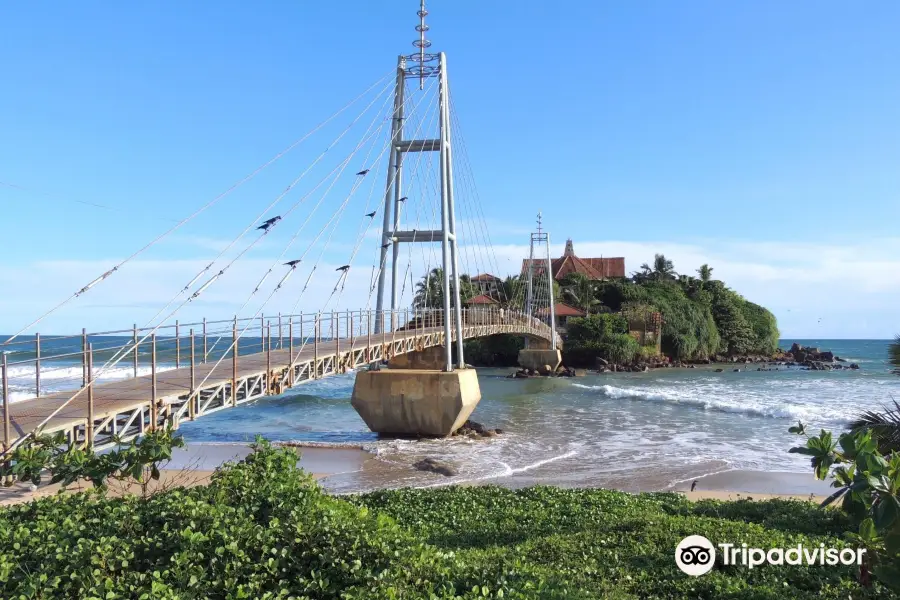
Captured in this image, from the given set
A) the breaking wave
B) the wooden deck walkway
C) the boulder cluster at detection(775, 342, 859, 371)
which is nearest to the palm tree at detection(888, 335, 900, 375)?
the wooden deck walkway

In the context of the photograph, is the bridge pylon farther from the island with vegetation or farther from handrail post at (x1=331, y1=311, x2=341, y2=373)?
the island with vegetation

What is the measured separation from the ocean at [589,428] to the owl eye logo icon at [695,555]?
6.33 metres

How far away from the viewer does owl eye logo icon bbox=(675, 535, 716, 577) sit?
6.21m

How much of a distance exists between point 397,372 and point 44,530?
15.2 metres

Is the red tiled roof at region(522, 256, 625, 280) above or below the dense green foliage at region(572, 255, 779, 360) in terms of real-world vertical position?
above

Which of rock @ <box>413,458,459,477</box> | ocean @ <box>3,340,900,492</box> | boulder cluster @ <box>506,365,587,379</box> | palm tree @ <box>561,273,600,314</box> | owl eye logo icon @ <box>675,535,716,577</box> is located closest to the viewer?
owl eye logo icon @ <box>675,535,716,577</box>

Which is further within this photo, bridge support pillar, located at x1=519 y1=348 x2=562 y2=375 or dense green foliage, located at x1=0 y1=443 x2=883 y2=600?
bridge support pillar, located at x1=519 y1=348 x2=562 y2=375

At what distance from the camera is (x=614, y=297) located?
60625 mm

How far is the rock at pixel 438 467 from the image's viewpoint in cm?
→ 1555

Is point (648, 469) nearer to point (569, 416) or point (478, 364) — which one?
point (569, 416)

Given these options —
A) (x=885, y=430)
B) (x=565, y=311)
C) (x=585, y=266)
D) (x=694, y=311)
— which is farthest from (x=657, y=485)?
(x=585, y=266)

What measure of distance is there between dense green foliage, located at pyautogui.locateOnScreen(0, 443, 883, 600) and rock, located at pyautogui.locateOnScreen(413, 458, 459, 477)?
762cm

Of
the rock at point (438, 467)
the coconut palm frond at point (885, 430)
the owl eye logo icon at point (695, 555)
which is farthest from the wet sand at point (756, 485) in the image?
the owl eye logo icon at point (695, 555)

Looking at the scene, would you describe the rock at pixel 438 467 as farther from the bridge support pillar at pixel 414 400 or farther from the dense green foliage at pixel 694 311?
the dense green foliage at pixel 694 311
